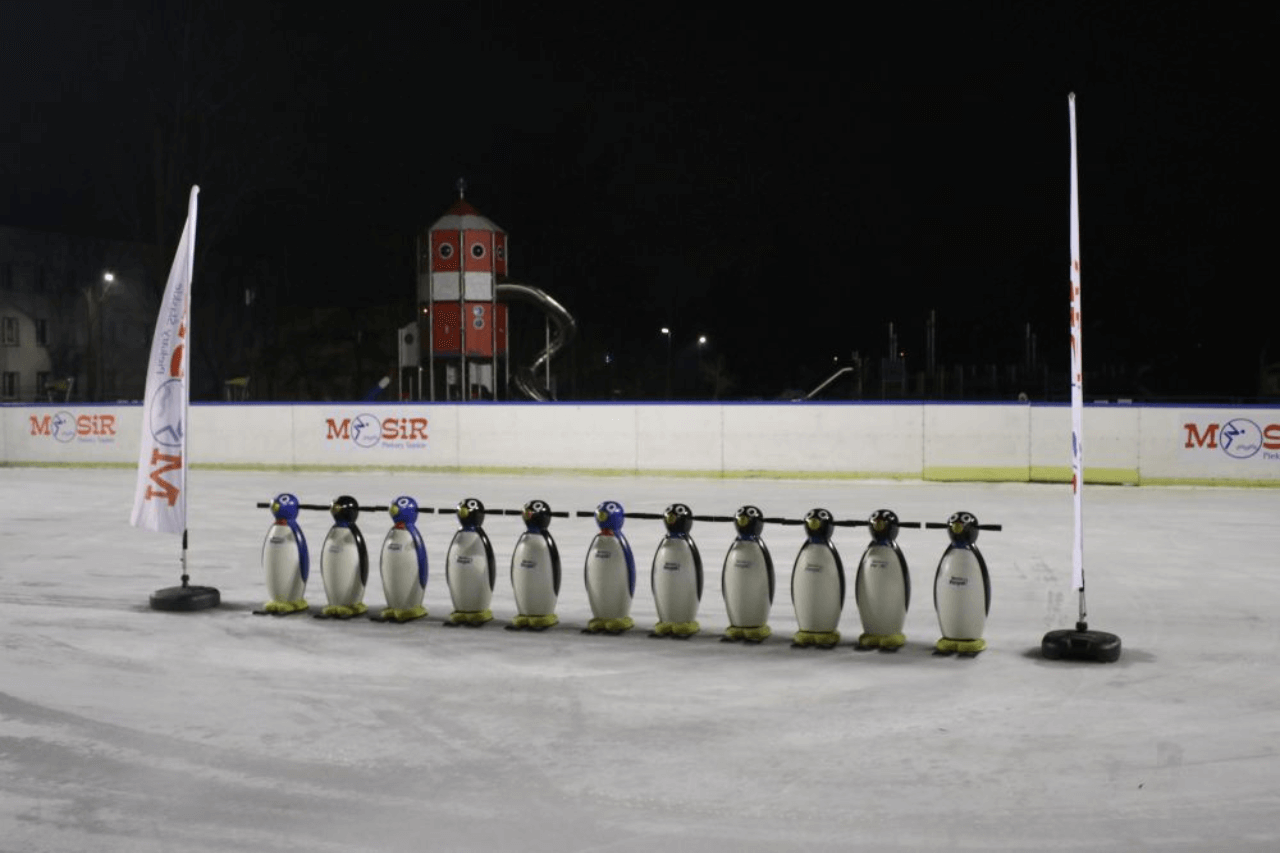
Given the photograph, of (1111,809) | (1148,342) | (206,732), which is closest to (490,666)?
(206,732)

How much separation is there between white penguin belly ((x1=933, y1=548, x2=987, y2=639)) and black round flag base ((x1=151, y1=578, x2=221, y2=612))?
20.5 feet

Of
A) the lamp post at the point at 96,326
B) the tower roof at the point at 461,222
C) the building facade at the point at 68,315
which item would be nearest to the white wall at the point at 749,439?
the tower roof at the point at 461,222

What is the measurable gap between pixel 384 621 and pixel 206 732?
3.61 m

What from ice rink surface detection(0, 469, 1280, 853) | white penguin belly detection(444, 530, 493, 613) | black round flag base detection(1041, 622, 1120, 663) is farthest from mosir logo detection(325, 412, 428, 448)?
black round flag base detection(1041, 622, 1120, 663)

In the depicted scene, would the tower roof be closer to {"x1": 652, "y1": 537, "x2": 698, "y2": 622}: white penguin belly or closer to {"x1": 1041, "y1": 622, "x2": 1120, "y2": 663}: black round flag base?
{"x1": 652, "y1": 537, "x2": 698, "y2": 622}: white penguin belly

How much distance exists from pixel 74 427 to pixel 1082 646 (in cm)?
2699

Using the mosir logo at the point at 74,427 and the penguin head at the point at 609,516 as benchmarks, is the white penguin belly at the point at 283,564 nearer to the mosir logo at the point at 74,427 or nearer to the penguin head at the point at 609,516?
the penguin head at the point at 609,516

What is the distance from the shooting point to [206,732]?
7.78m

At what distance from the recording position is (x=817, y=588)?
10008mm

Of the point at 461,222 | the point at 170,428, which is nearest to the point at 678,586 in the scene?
the point at 170,428

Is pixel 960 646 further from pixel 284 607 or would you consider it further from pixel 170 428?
pixel 170 428

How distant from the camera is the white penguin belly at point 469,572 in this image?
10969mm

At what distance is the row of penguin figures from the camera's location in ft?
32.1

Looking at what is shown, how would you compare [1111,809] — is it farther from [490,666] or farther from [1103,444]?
[1103,444]
